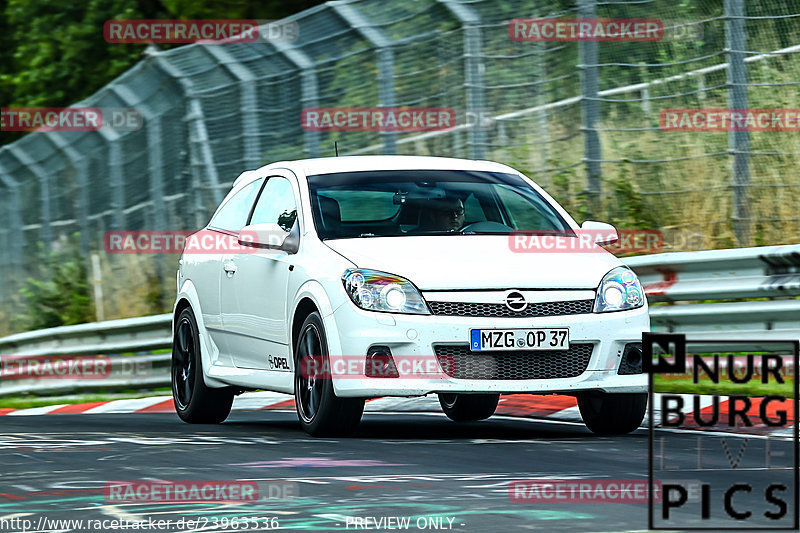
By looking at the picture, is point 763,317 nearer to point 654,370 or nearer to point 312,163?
point 312,163

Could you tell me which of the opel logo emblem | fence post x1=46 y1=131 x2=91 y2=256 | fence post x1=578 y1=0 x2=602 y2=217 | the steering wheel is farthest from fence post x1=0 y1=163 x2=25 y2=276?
the opel logo emblem

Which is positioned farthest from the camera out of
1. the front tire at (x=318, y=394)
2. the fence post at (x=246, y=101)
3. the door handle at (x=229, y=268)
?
the fence post at (x=246, y=101)

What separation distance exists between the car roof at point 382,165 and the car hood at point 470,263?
98 centimetres

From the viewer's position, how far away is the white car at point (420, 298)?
30.0 ft

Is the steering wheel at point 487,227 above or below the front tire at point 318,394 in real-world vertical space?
above

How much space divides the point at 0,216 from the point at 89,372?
293 inches

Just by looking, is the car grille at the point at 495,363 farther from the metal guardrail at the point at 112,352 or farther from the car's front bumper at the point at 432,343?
the metal guardrail at the point at 112,352

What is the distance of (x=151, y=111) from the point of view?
19.4 m

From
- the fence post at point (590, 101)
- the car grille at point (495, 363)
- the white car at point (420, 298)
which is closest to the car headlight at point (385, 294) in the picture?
the white car at point (420, 298)

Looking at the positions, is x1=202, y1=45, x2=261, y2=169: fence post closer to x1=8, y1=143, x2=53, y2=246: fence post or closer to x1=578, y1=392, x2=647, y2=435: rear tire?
x1=8, y1=143, x2=53, y2=246: fence post

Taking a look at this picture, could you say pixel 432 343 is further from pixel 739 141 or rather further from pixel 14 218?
pixel 14 218

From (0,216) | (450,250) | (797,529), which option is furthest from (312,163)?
(0,216)

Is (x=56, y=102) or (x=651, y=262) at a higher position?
(x=56, y=102)

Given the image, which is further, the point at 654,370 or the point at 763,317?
the point at 763,317
